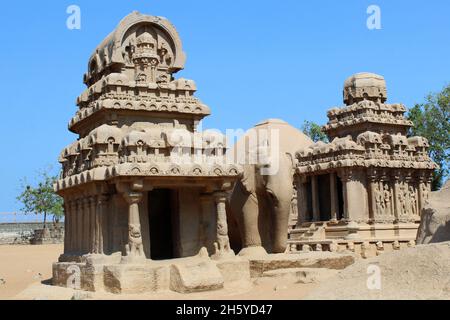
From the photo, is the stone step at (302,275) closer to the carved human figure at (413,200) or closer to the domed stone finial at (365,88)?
the carved human figure at (413,200)

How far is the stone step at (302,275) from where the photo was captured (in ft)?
39.2

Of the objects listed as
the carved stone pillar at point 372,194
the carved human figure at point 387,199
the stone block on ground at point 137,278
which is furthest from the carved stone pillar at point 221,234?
the carved human figure at point 387,199

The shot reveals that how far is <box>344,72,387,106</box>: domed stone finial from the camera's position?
87.8ft

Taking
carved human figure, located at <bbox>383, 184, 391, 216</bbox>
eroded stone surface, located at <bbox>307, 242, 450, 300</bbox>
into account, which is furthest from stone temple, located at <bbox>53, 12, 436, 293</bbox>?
carved human figure, located at <bbox>383, 184, 391, 216</bbox>

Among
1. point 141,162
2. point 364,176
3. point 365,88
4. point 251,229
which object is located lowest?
point 251,229

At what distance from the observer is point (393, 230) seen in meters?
24.5

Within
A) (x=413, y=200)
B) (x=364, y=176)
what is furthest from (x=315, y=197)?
(x=413, y=200)

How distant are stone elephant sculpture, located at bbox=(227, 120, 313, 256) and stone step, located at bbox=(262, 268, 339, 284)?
178 centimetres

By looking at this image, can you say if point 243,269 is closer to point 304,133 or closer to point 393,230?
point 393,230

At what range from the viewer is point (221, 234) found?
1302 cm

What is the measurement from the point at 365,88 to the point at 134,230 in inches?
699

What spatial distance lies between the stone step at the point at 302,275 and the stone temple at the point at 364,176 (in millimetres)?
9924

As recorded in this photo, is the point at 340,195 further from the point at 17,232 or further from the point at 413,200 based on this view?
the point at 17,232

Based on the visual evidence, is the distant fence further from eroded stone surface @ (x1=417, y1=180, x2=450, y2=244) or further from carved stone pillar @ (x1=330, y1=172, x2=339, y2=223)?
eroded stone surface @ (x1=417, y1=180, x2=450, y2=244)
